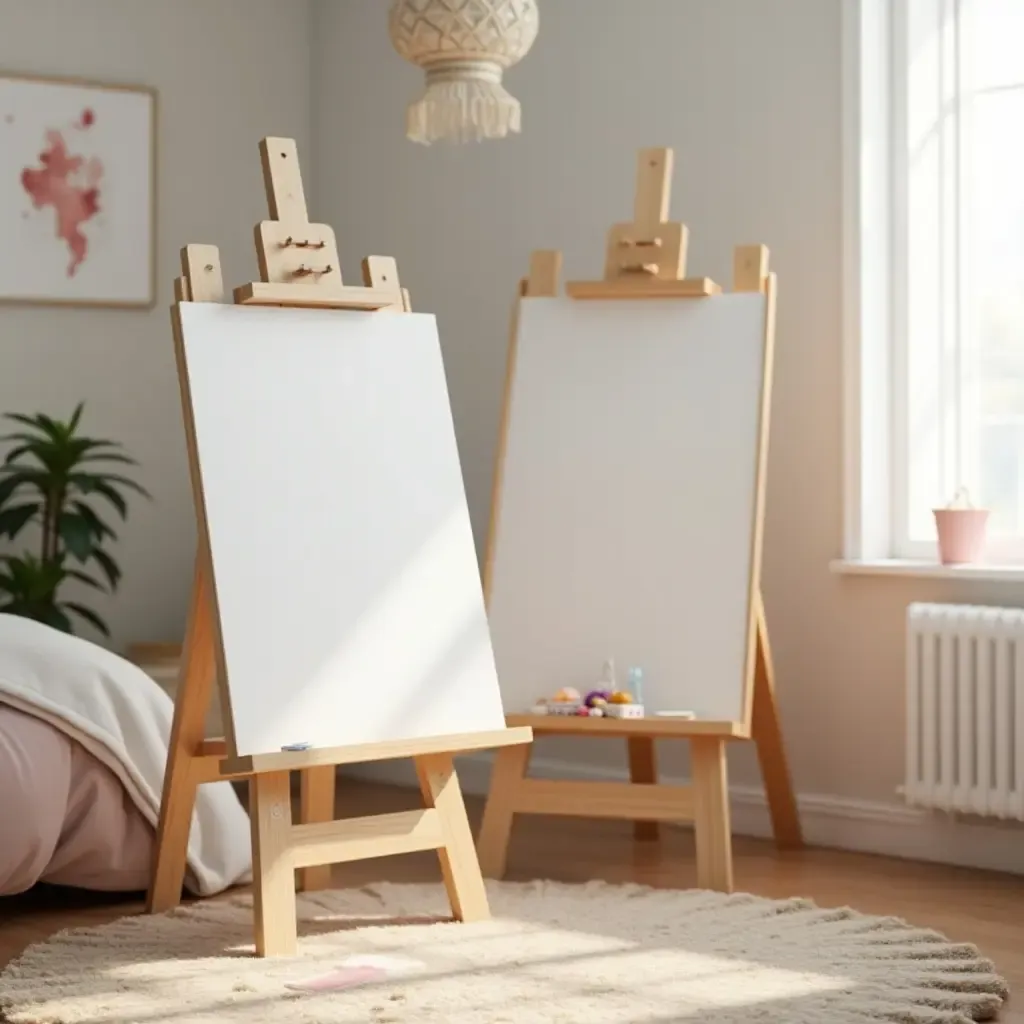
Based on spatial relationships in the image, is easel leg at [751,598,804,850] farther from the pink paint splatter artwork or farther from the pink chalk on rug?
the pink paint splatter artwork

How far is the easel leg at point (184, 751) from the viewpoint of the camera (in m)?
3.53

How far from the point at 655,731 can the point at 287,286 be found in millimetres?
1174

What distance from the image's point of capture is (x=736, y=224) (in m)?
4.61

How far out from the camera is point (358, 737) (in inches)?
130

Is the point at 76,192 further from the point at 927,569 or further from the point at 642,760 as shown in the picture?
the point at 927,569

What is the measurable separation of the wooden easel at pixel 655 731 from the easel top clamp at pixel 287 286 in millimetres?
418

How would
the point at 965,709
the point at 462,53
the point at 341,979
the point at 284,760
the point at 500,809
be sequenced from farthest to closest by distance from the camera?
the point at 965,709, the point at 500,809, the point at 462,53, the point at 284,760, the point at 341,979

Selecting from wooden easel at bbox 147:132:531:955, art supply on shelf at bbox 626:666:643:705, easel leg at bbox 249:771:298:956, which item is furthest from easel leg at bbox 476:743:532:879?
easel leg at bbox 249:771:298:956

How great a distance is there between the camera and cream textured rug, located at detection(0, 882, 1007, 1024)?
284 cm

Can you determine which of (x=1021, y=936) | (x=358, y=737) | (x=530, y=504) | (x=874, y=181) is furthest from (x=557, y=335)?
(x=1021, y=936)

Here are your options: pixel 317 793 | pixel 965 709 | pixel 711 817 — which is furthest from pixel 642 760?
pixel 317 793

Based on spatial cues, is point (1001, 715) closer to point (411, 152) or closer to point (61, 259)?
point (411, 152)

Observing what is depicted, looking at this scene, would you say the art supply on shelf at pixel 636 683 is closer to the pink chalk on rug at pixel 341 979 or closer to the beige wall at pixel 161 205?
the pink chalk on rug at pixel 341 979

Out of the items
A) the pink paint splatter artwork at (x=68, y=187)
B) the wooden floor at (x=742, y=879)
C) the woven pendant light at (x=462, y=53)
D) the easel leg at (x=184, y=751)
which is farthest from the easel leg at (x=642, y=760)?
the pink paint splatter artwork at (x=68, y=187)
